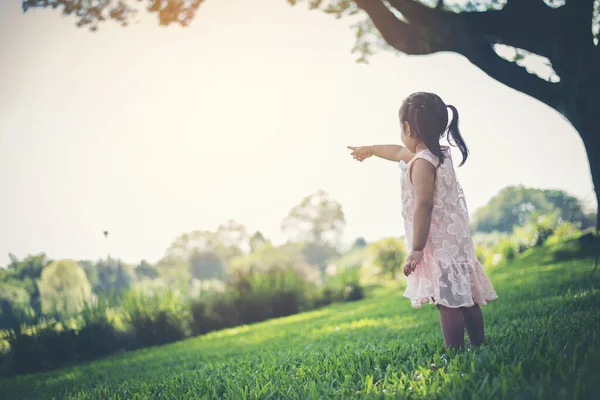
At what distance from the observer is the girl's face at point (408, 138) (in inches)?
86.0

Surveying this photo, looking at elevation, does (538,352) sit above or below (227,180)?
below

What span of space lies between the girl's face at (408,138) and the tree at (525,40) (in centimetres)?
182

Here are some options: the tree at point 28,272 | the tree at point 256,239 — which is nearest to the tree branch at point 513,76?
the tree at point 28,272

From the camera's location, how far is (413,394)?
146 cm

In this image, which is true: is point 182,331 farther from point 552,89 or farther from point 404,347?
point 552,89

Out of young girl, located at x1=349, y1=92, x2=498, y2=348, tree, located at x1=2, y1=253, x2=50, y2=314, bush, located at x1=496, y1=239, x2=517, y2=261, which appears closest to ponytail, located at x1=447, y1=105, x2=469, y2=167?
young girl, located at x1=349, y1=92, x2=498, y2=348

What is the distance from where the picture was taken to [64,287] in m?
7.63

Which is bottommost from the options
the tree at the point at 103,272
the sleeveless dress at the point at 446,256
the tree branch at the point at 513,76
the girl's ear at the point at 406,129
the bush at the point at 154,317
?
the bush at the point at 154,317

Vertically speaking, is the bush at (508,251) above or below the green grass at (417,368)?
below

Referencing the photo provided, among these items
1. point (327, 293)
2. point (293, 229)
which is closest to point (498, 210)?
point (293, 229)

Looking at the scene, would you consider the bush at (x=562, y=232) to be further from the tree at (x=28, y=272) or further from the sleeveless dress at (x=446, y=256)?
the tree at (x=28, y=272)

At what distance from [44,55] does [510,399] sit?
8.78m

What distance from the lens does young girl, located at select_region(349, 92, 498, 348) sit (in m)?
1.99

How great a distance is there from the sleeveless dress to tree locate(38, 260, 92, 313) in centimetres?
597
